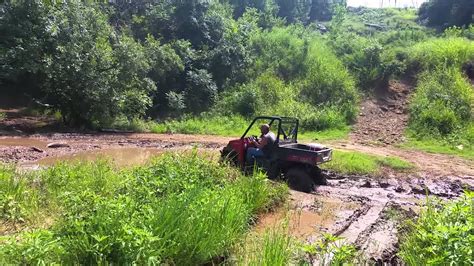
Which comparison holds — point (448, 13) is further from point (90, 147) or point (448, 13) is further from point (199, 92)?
point (90, 147)

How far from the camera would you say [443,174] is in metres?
12.9

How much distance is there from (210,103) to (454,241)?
2085cm

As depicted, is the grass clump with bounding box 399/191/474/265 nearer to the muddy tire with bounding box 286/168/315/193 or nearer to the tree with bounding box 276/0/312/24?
the muddy tire with bounding box 286/168/315/193

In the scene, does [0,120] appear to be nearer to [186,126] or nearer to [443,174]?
[186,126]

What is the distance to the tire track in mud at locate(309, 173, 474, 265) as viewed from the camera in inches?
240

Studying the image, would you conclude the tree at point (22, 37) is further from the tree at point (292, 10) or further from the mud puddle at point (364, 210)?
the tree at point (292, 10)

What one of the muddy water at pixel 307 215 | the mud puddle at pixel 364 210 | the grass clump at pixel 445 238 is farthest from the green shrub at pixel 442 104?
the grass clump at pixel 445 238

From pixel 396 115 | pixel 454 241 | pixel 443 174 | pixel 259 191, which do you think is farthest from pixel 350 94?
pixel 454 241

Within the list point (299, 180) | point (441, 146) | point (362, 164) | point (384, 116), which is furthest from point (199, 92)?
point (299, 180)

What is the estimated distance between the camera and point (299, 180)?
1025 centimetres

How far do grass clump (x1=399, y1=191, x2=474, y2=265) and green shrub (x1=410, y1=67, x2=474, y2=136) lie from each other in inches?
561

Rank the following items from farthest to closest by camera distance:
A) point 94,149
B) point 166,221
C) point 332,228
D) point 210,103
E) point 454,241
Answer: point 210,103 < point 94,149 < point 332,228 < point 166,221 < point 454,241

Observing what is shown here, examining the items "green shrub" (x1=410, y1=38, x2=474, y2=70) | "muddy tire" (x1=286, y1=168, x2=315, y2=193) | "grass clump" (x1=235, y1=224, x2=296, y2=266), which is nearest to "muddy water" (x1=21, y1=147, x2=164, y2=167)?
"muddy tire" (x1=286, y1=168, x2=315, y2=193)

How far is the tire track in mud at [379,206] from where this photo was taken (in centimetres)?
609
